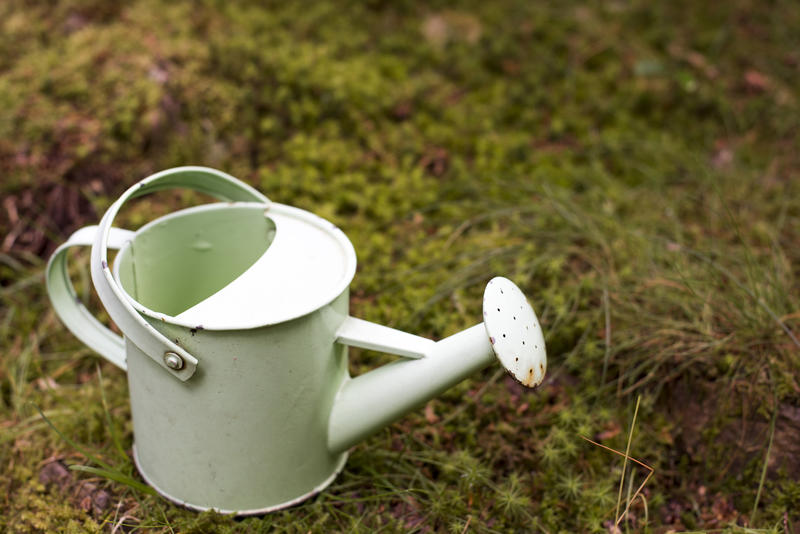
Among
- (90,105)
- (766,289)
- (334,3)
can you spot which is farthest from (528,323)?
(334,3)

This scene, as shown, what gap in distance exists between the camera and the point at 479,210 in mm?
2586

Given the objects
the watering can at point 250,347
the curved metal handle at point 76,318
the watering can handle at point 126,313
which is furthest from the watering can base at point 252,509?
the watering can handle at point 126,313

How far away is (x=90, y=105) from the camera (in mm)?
2758

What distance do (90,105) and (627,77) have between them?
2383 millimetres

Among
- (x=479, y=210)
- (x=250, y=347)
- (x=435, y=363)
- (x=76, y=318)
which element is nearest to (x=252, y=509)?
(x=250, y=347)

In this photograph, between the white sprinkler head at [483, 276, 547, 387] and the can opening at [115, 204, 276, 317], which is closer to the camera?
the white sprinkler head at [483, 276, 547, 387]

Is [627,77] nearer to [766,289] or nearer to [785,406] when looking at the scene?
[766,289]

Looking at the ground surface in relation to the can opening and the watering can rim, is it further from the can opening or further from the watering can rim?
the watering can rim

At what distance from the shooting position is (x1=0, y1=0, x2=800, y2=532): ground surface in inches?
68.8

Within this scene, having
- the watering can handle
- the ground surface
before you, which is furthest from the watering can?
the ground surface

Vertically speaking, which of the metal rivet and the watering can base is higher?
the metal rivet

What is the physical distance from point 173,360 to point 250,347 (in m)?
0.14

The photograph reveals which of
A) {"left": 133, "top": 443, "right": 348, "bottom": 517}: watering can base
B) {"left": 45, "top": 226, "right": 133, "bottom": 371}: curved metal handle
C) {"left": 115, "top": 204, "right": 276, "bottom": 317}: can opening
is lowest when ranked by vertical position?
{"left": 133, "top": 443, "right": 348, "bottom": 517}: watering can base

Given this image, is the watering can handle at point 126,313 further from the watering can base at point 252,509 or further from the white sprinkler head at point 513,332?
the white sprinkler head at point 513,332
